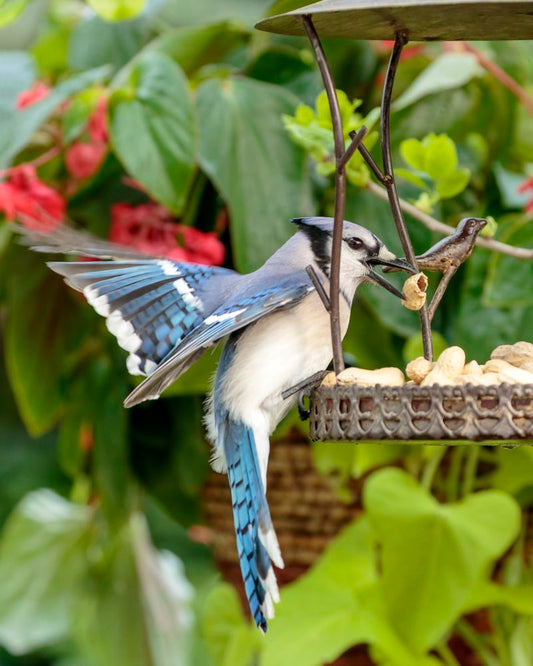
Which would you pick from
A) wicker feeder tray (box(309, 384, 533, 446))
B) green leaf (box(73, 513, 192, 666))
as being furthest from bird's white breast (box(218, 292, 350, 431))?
green leaf (box(73, 513, 192, 666))

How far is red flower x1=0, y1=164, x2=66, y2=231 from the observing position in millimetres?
1104

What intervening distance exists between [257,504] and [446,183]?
1.12 ft

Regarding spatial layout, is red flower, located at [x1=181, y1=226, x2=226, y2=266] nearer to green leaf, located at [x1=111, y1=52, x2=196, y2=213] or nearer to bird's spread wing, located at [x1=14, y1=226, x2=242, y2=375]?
green leaf, located at [x1=111, y1=52, x2=196, y2=213]

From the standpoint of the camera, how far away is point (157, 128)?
110cm

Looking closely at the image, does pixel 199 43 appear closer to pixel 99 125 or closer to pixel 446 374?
pixel 99 125

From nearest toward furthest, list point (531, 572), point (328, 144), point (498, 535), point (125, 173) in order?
point (328, 144)
point (498, 535)
point (531, 572)
point (125, 173)

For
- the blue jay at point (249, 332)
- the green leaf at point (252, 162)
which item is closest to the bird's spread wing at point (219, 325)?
the blue jay at point (249, 332)

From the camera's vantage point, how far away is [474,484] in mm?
1194

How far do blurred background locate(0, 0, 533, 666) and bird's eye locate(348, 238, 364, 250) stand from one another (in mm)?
118

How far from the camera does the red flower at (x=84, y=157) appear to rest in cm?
118

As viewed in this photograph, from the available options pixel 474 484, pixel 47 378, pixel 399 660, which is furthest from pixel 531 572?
pixel 47 378

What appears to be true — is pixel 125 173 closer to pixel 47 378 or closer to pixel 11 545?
pixel 47 378

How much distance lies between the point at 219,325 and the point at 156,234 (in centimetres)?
47

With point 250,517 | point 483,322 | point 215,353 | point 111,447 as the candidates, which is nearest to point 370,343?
point 483,322
